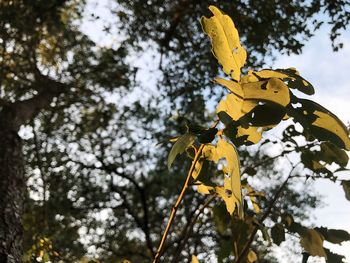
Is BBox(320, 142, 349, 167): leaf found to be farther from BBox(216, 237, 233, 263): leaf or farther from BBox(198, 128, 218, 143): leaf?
BBox(198, 128, 218, 143): leaf

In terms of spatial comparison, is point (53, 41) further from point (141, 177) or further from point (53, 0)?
point (141, 177)

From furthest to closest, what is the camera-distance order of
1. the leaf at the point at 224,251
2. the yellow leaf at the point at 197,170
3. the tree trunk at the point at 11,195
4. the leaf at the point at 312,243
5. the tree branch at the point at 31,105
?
the tree branch at the point at 31,105 → the tree trunk at the point at 11,195 → the leaf at the point at 224,251 → the leaf at the point at 312,243 → the yellow leaf at the point at 197,170

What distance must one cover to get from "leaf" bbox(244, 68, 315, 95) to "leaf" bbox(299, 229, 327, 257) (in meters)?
0.80

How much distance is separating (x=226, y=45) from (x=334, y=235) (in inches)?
39.6

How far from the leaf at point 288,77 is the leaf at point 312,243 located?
80 cm

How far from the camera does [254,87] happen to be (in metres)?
0.77

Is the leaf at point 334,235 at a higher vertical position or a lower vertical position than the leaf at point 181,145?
higher

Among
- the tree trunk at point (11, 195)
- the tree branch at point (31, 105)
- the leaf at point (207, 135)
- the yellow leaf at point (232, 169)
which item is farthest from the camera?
the tree branch at point (31, 105)

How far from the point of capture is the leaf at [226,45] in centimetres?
76

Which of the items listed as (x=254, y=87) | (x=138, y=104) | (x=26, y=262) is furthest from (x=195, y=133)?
(x=138, y=104)

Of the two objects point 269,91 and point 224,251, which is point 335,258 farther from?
point 269,91

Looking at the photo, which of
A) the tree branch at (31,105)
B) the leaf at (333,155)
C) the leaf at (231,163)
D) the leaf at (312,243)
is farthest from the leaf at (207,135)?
the tree branch at (31,105)

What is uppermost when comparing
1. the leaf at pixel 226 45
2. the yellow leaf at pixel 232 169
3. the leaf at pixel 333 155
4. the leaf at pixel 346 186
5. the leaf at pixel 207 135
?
the leaf at pixel 333 155

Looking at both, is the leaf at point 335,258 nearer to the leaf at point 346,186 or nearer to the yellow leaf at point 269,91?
the leaf at point 346,186
